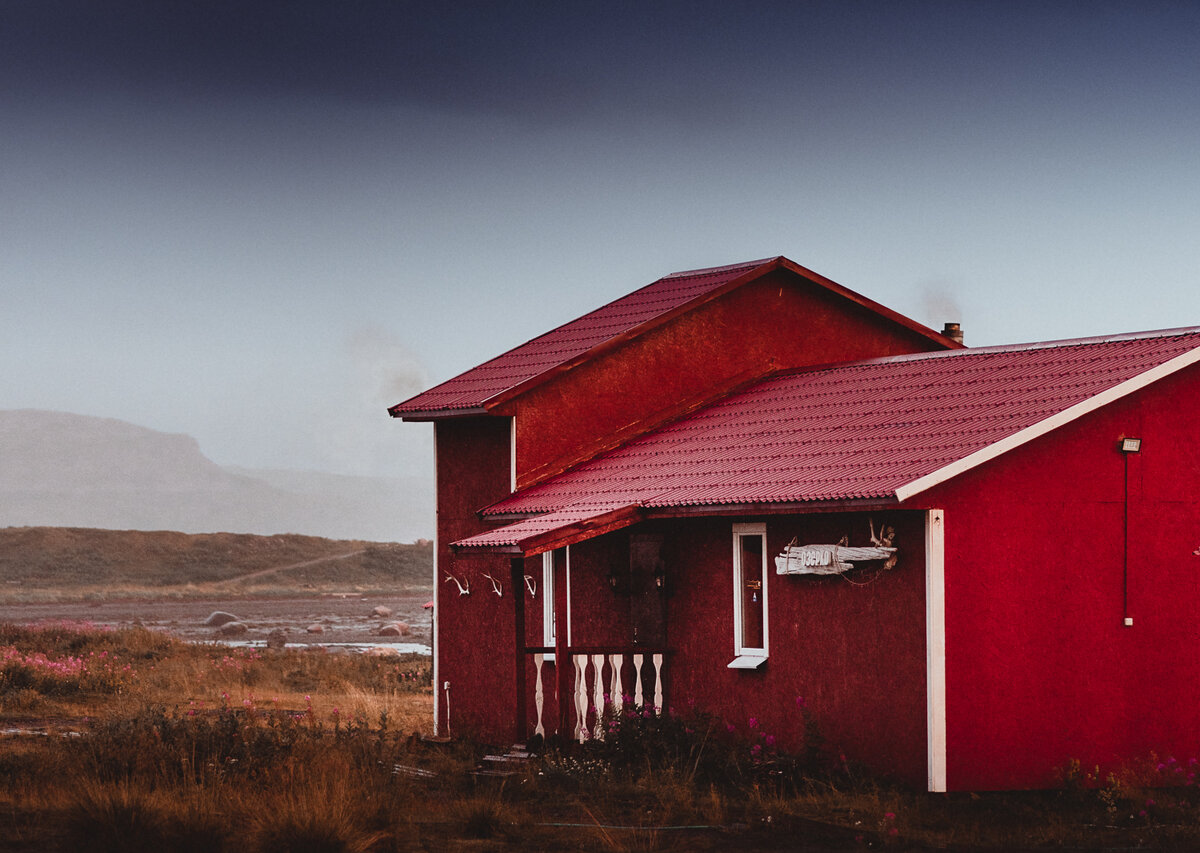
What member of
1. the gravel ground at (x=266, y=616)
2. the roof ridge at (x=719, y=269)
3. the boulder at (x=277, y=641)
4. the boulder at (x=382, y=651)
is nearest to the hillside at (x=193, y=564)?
the gravel ground at (x=266, y=616)

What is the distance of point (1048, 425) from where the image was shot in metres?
12.8

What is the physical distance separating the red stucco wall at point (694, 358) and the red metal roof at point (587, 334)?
23 centimetres

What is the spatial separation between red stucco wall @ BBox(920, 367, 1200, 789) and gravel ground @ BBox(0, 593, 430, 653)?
1117 inches

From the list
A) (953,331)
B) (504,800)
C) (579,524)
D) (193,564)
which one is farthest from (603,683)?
(193,564)

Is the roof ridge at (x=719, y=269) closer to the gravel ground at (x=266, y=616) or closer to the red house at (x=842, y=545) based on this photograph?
the red house at (x=842, y=545)

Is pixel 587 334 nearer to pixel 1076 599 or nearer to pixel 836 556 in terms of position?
pixel 836 556

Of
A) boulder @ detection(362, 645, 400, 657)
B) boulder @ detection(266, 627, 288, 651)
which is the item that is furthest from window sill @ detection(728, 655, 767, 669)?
boulder @ detection(266, 627, 288, 651)

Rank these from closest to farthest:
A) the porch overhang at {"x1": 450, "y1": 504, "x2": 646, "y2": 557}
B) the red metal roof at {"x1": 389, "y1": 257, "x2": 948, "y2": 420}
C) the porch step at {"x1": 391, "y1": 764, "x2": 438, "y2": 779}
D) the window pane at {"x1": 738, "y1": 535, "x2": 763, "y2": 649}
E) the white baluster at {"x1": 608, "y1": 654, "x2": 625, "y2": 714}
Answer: the porch step at {"x1": 391, "y1": 764, "x2": 438, "y2": 779} < the porch overhang at {"x1": 450, "y1": 504, "x2": 646, "y2": 557} < the window pane at {"x1": 738, "y1": 535, "x2": 763, "y2": 649} < the white baluster at {"x1": 608, "y1": 654, "x2": 625, "y2": 714} < the red metal roof at {"x1": 389, "y1": 257, "x2": 948, "y2": 420}

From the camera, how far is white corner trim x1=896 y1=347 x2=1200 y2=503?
12281 mm

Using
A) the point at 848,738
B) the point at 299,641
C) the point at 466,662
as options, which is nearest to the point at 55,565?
the point at 299,641

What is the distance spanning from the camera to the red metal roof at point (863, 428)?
13.0m

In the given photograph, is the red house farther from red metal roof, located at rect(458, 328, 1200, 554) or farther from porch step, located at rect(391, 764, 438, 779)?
porch step, located at rect(391, 764, 438, 779)

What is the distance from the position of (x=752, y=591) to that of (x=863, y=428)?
1926 millimetres

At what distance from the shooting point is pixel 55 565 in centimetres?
9662
